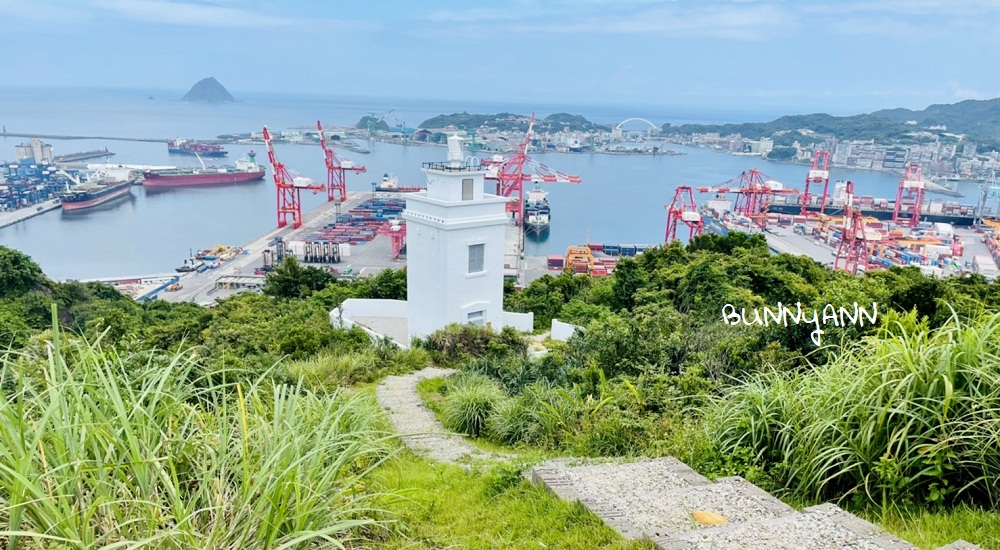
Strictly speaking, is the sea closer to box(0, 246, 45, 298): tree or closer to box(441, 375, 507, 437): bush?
box(0, 246, 45, 298): tree

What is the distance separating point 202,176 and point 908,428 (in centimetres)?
6467

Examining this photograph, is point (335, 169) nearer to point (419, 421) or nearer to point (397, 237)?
point (397, 237)

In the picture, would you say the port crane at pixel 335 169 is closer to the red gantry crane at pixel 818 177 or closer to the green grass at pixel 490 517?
the red gantry crane at pixel 818 177

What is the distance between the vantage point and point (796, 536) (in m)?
2.13

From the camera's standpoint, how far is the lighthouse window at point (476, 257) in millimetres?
9453

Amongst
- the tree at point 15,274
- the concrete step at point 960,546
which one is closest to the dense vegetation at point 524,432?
the concrete step at point 960,546

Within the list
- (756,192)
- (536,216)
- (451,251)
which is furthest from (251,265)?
(756,192)

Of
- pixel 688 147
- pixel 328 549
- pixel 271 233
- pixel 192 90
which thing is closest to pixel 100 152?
pixel 271 233

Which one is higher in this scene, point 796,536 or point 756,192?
point 796,536

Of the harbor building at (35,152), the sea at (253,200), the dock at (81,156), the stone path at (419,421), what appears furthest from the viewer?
the dock at (81,156)

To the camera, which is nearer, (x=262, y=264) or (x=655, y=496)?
(x=655, y=496)

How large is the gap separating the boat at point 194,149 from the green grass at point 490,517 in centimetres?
8184

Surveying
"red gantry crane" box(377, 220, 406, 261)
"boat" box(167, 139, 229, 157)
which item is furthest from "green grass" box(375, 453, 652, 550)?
"boat" box(167, 139, 229, 157)

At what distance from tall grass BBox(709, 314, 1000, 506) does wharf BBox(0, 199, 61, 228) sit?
2138 inches
